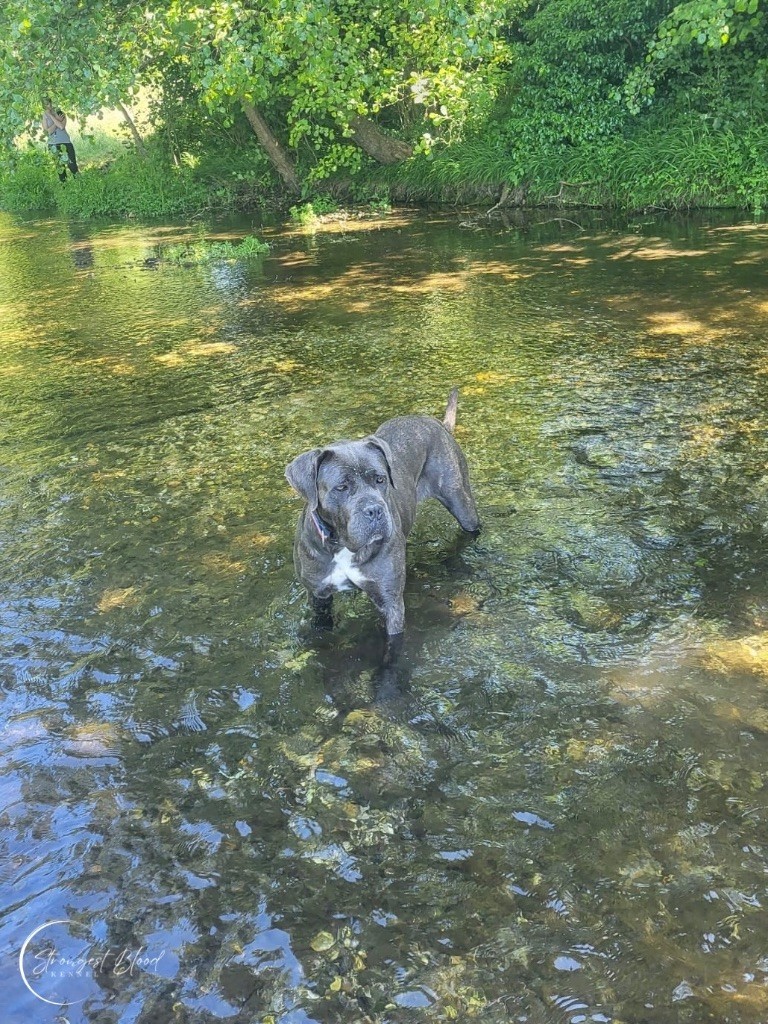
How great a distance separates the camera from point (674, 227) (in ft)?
47.3

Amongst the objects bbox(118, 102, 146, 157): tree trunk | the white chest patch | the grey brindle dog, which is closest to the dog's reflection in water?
the grey brindle dog

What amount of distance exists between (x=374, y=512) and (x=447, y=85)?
1427 cm

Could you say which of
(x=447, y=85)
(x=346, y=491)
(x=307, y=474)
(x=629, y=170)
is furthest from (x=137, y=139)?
(x=346, y=491)

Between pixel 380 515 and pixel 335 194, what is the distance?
18.5m

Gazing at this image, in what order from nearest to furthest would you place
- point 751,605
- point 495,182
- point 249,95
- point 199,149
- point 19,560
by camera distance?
point 751,605
point 19,560
point 249,95
point 495,182
point 199,149

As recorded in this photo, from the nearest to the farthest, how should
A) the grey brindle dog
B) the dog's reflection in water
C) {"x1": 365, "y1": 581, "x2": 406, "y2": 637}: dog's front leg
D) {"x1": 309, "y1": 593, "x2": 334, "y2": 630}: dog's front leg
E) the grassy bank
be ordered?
the dog's reflection in water → the grey brindle dog → {"x1": 365, "y1": 581, "x2": 406, "y2": 637}: dog's front leg → {"x1": 309, "y1": 593, "x2": 334, "y2": 630}: dog's front leg → the grassy bank

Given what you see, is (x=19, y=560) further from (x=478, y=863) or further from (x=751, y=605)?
(x=751, y=605)

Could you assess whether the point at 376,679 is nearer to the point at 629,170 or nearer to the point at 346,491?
the point at 346,491

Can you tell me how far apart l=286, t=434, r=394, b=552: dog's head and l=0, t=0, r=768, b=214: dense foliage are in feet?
23.9

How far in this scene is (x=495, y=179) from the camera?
17.9 metres

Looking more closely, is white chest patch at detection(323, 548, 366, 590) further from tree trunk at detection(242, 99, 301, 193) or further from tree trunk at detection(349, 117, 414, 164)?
tree trunk at detection(242, 99, 301, 193)

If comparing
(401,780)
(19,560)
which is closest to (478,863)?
(401,780)

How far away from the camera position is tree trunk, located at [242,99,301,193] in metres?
21.2

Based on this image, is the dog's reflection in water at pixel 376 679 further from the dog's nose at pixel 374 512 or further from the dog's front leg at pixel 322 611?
the dog's nose at pixel 374 512
